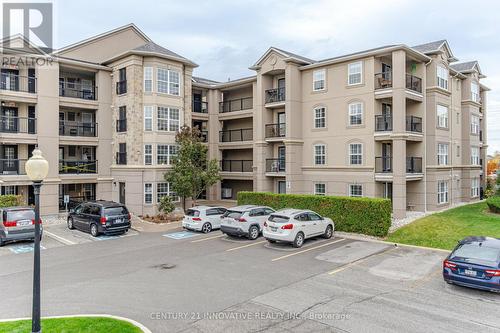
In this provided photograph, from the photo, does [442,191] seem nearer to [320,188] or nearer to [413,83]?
[413,83]

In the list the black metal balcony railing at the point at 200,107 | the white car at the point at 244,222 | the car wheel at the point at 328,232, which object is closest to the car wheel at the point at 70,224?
the white car at the point at 244,222

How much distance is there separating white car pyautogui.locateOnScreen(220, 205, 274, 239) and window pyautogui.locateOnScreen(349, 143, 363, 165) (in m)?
9.45

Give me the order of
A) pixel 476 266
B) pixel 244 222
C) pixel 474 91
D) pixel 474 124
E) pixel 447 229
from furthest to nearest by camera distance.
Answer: pixel 474 124, pixel 474 91, pixel 447 229, pixel 244 222, pixel 476 266

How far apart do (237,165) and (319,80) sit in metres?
12.0

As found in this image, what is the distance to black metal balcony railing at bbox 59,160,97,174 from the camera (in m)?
28.0

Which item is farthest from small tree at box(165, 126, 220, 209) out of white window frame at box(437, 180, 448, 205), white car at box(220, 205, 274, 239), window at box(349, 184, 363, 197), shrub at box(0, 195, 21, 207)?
white window frame at box(437, 180, 448, 205)

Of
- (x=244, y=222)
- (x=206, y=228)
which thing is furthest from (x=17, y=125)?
(x=244, y=222)

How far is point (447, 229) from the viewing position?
2045cm

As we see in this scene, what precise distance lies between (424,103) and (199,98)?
830 inches

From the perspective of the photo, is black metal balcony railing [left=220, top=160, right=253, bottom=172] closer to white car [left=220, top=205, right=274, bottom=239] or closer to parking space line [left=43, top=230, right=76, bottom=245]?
white car [left=220, top=205, right=274, bottom=239]

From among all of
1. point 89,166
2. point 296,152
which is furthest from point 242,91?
point 89,166

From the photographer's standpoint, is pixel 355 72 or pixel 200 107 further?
pixel 200 107

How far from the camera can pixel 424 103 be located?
2659 cm

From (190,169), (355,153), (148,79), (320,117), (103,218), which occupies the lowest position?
(103,218)
